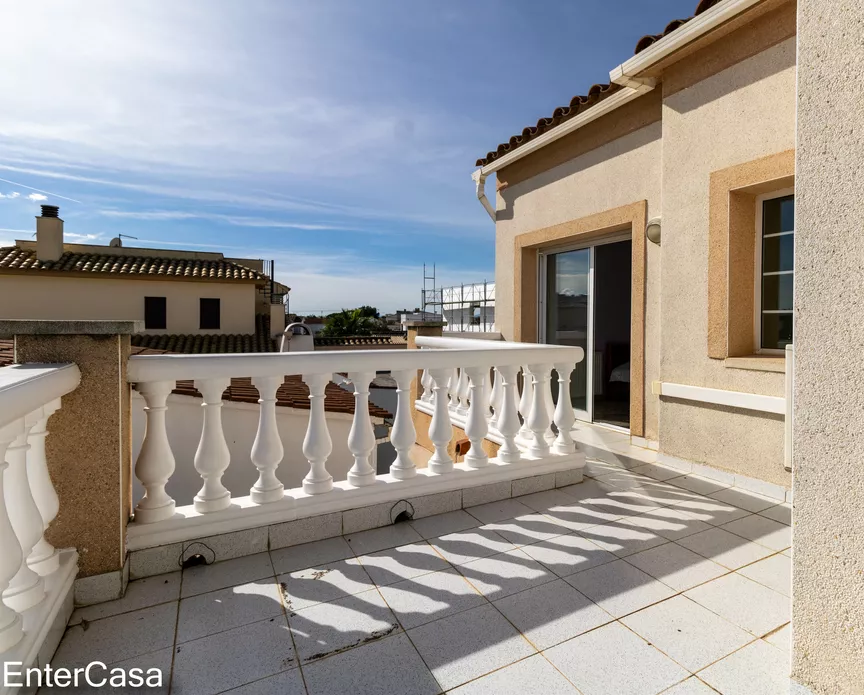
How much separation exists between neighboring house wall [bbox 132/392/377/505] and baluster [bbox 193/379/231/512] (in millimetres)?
2350

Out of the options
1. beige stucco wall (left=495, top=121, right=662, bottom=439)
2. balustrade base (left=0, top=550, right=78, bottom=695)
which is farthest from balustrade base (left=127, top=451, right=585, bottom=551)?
beige stucco wall (left=495, top=121, right=662, bottom=439)

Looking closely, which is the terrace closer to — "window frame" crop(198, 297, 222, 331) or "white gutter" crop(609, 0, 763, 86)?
"white gutter" crop(609, 0, 763, 86)

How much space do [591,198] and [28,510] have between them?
5.66 metres

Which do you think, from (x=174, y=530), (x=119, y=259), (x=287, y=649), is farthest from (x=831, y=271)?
(x=119, y=259)

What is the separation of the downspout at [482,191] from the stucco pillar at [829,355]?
5.99 m

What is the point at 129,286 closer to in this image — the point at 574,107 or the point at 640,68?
the point at 574,107

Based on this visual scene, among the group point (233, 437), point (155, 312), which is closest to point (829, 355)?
point (233, 437)

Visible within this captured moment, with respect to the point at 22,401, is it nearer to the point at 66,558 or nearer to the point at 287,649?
the point at 66,558

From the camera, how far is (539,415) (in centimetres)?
355

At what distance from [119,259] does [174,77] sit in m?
20.3

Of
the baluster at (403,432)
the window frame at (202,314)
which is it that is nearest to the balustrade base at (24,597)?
the baluster at (403,432)

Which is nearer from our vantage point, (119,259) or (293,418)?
(293,418)

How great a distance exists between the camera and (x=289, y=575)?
2.25m

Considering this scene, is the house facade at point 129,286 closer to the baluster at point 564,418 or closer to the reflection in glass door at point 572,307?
the reflection in glass door at point 572,307
